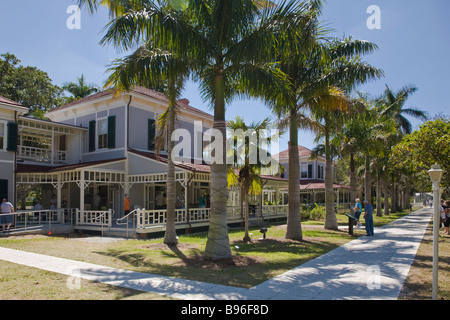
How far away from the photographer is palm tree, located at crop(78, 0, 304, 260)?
9.13 meters

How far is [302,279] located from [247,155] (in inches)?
277

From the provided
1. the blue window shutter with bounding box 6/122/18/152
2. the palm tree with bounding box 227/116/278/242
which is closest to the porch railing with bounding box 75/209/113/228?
the blue window shutter with bounding box 6/122/18/152

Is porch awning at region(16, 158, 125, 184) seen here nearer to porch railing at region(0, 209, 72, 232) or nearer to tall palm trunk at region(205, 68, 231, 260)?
porch railing at region(0, 209, 72, 232)

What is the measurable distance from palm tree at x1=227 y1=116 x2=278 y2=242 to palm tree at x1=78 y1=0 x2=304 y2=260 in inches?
129

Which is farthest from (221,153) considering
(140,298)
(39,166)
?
(39,166)

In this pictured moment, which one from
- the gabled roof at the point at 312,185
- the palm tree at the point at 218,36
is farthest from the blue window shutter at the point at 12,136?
the gabled roof at the point at 312,185

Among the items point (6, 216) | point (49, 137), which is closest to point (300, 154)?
point (49, 137)

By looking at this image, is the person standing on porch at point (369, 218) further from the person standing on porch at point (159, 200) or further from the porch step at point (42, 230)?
the porch step at point (42, 230)

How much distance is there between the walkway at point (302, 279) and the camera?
648 cm

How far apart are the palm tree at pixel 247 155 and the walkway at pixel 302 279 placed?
4.52m

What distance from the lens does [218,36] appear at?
32.2 ft

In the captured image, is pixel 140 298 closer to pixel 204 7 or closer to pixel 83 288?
pixel 83 288

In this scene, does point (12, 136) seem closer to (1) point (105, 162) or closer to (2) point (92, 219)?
(1) point (105, 162)
